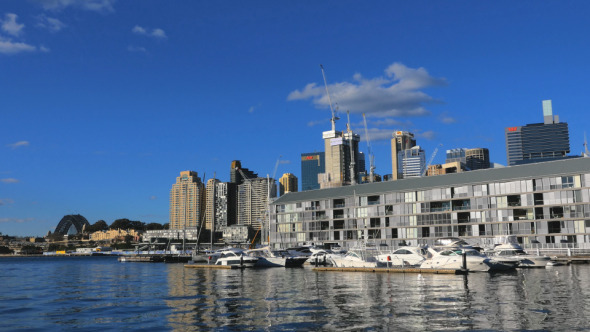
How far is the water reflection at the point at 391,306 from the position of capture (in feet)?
87.9

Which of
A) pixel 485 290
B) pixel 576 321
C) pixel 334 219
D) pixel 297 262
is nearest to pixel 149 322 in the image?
pixel 576 321

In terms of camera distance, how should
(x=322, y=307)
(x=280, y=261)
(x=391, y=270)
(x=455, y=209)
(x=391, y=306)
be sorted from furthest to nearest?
(x=455, y=209) < (x=280, y=261) < (x=391, y=270) < (x=322, y=307) < (x=391, y=306)

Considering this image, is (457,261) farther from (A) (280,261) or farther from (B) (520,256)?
(A) (280,261)

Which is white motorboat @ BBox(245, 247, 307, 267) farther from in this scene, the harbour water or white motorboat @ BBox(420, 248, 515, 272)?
the harbour water

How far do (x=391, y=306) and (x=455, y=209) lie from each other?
97491 mm

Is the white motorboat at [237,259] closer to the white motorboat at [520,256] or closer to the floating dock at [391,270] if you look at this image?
the floating dock at [391,270]

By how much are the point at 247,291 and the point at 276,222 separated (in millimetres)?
115833

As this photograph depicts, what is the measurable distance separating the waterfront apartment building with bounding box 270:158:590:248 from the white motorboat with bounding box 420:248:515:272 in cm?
5517

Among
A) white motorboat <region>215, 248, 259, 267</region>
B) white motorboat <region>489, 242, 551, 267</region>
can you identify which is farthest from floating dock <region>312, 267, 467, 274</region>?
white motorboat <region>489, 242, 551, 267</region>

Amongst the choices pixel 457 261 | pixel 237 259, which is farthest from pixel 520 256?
pixel 237 259

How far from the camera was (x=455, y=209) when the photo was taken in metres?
125

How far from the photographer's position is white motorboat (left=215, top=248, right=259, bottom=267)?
88438 mm

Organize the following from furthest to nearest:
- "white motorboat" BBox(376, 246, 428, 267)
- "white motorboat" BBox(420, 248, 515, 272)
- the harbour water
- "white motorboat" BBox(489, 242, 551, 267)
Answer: "white motorboat" BBox(489, 242, 551, 267) → "white motorboat" BBox(376, 246, 428, 267) → "white motorboat" BBox(420, 248, 515, 272) → the harbour water

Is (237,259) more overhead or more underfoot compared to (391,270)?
more overhead
